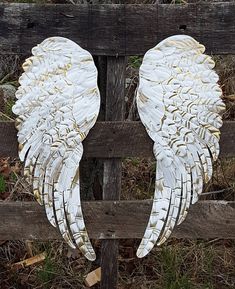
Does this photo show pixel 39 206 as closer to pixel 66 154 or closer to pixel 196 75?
pixel 66 154

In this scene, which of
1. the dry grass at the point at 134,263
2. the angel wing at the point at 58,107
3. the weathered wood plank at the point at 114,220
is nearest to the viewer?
the angel wing at the point at 58,107

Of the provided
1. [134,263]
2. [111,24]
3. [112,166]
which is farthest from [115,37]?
[134,263]

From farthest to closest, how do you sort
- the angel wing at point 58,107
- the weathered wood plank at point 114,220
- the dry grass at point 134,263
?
the dry grass at point 134,263 < the weathered wood plank at point 114,220 < the angel wing at point 58,107

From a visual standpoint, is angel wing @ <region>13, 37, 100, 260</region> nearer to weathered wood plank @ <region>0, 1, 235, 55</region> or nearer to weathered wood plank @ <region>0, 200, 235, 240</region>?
weathered wood plank @ <region>0, 1, 235, 55</region>

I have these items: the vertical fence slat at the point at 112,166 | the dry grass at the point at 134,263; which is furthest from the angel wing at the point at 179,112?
the dry grass at the point at 134,263

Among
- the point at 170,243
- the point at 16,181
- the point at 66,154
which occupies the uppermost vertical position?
the point at 66,154

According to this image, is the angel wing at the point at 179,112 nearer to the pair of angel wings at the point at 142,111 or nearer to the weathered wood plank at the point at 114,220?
the pair of angel wings at the point at 142,111

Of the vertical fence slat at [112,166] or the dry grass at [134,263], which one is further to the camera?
the dry grass at [134,263]

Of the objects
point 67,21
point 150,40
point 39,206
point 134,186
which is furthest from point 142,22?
point 134,186
